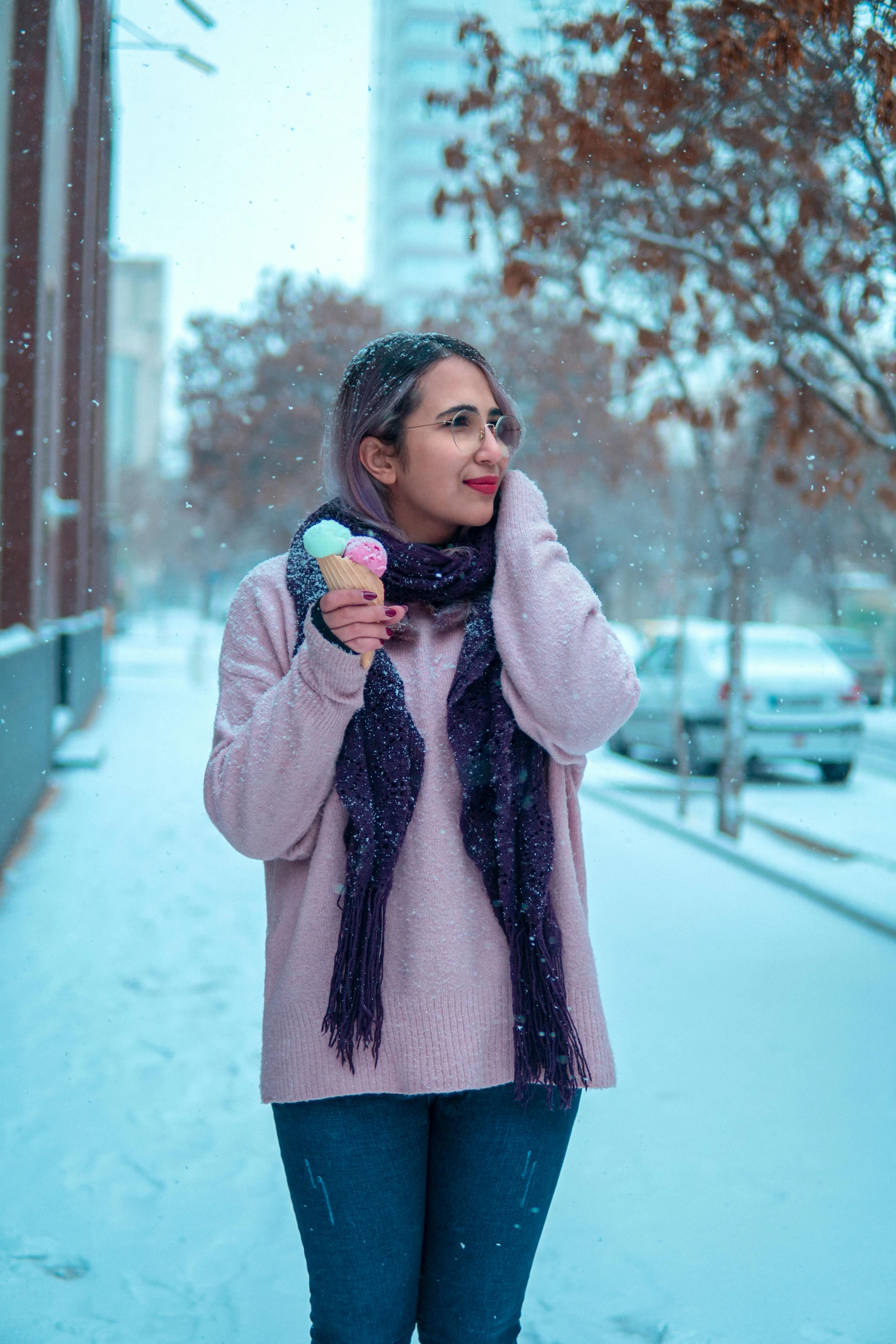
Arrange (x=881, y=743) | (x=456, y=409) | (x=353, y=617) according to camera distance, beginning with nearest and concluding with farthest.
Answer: (x=353, y=617) → (x=456, y=409) → (x=881, y=743)

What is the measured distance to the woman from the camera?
1.42 meters

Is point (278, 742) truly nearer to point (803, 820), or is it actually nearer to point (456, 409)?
point (456, 409)

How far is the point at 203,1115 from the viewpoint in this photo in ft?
10.8

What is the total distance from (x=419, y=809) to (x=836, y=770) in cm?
811

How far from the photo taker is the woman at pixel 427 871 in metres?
1.42

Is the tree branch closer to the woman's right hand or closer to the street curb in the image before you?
the street curb

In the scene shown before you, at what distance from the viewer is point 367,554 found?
135 cm

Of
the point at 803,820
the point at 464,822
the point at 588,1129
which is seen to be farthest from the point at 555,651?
the point at 803,820

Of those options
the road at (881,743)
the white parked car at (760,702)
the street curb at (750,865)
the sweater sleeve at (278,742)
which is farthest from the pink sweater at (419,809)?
the road at (881,743)

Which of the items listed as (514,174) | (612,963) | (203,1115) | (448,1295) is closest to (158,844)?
(612,963)

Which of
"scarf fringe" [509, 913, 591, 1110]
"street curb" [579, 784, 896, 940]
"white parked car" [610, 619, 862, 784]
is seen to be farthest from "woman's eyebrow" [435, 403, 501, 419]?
"white parked car" [610, 619, 862, 784]

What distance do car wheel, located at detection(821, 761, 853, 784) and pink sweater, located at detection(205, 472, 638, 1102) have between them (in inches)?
301

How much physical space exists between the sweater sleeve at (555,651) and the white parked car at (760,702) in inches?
237

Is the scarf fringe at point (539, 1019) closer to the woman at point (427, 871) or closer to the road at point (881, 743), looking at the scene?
the woman at point (427, 871)
